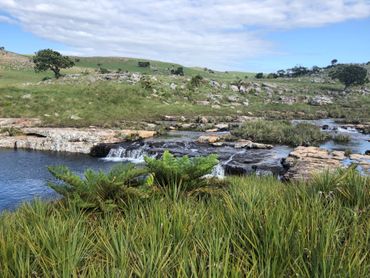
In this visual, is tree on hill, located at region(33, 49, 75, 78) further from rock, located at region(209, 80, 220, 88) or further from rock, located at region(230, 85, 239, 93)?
rock, located at region(230, 85, 239, 93)

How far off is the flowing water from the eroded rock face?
123 cm

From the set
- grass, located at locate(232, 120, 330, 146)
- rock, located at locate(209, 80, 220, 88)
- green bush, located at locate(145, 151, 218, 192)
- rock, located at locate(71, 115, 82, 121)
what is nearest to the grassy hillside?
rock, located at locate(71, 115, 82, 121)

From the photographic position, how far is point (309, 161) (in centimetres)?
2583

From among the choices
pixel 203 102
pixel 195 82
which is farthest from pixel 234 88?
pixel 203 102

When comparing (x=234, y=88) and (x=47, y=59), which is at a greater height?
(x=47, y=59)

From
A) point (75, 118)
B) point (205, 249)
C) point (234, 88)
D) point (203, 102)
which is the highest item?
point (234, 88)

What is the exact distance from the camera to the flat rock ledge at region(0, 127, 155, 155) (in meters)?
39.5

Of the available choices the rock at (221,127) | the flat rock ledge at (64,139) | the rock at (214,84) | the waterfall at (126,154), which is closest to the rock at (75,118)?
the flat rock ledge at (64,139)

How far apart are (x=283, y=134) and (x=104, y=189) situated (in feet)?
116

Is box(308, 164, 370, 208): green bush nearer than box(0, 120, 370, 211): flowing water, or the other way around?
box(308, 164, 370, 208): green bush

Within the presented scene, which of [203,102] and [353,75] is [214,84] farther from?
[353,75]

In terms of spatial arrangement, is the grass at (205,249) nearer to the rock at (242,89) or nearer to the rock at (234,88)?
the rock at (234,88)

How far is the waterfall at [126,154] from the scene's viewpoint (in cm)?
3591

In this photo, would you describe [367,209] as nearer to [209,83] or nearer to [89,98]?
[89,98]
